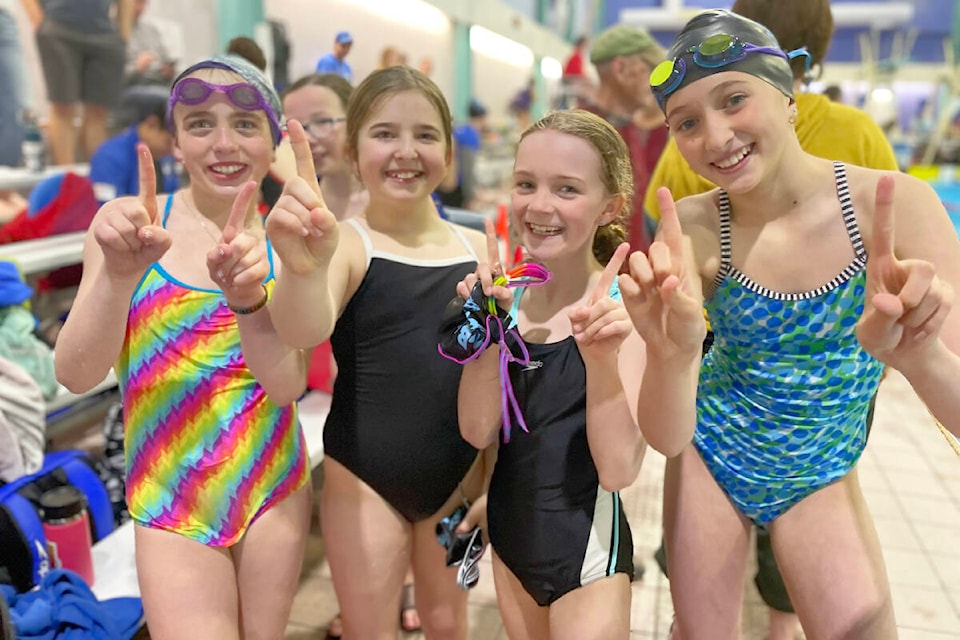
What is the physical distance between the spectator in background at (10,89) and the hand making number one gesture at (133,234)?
3204 millimetres

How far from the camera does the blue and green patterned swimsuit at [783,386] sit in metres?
1.30

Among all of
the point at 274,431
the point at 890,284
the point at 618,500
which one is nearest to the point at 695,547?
the point at 618,500

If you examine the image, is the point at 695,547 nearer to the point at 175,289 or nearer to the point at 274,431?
the point at 274,431

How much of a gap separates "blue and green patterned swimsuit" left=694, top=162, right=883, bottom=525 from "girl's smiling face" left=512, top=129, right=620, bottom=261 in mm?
277

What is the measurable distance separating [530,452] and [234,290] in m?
0.63

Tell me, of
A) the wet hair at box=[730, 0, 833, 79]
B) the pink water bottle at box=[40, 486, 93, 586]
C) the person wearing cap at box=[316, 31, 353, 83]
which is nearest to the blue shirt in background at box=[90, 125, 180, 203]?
the person wearing cap at box=[316, 31, 353, 83]

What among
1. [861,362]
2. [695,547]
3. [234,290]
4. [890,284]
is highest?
[890,284]

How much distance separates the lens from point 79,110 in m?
4.24

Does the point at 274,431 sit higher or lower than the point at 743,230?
lower

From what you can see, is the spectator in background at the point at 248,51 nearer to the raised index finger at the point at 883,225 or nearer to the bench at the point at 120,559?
the bench at the point at 120,559

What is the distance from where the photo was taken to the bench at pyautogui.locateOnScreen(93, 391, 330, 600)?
2160 mm

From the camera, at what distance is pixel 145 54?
4.46 meters

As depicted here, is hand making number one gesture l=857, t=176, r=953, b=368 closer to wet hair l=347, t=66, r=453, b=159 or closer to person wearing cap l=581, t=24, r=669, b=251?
wet hair l=347, t=66, r=453, b=159

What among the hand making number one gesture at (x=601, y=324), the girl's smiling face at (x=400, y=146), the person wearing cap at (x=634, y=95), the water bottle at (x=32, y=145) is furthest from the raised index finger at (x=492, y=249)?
the water bottle at (x=32, y=145)
